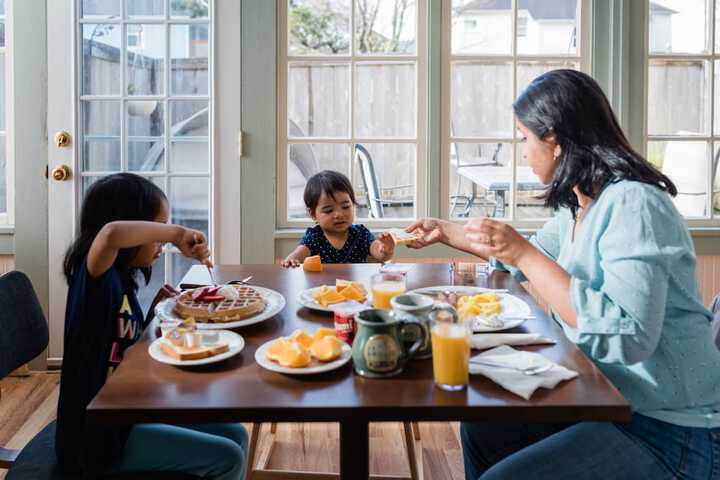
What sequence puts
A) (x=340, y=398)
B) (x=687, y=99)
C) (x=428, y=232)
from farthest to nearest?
(x=687, y=99) → (x=428, y=232) → (x=340, y=398)

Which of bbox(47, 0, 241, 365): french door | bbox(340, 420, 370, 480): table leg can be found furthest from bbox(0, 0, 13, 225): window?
bbox(340, 420, 370, 480): table leg

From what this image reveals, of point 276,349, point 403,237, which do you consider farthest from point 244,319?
point 403,237

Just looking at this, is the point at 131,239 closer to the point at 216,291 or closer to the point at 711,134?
the point at 216,291

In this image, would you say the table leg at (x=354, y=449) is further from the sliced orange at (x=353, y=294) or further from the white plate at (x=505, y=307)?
the sliced orange at (x=353, y=294)

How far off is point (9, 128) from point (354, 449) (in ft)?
9.16

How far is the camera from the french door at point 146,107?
131 inches

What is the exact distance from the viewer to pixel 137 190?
182cm

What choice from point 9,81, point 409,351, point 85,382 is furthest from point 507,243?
point 9,81

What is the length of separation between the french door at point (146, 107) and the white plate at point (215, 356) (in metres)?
1.87

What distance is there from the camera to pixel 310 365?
1.33m

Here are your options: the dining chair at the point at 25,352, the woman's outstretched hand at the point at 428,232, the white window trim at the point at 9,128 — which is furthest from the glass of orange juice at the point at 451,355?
the white window trim at the point at 9,128

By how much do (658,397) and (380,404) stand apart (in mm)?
592

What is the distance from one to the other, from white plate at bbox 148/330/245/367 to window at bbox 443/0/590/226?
203 cm

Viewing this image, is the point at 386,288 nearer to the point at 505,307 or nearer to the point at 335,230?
the point at 505,307
